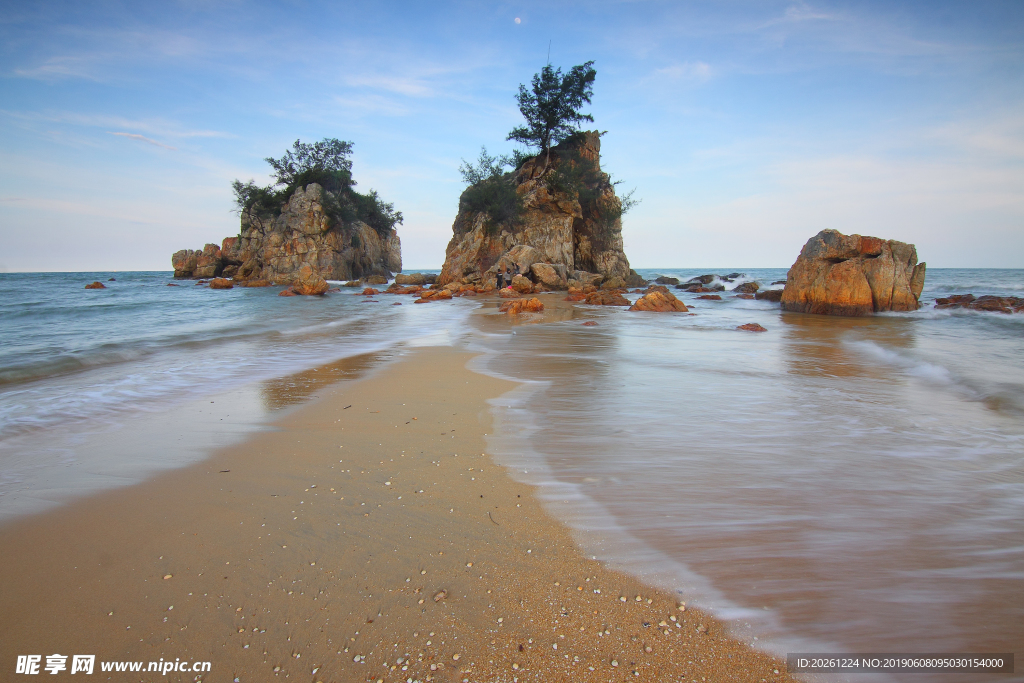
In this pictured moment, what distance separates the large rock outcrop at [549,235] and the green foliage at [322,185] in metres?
12.5

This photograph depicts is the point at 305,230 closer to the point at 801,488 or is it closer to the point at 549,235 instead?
the point at 549,235

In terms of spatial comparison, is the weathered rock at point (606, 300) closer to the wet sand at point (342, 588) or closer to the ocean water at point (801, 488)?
the ocean water at point (801, 488)

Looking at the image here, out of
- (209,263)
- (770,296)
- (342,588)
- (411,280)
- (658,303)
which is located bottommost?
(342,588)

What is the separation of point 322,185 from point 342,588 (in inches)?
1788

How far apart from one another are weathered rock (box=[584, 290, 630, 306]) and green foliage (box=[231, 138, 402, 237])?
28.1 meters

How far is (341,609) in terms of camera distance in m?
1.58

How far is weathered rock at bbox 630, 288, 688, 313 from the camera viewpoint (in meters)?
15.0

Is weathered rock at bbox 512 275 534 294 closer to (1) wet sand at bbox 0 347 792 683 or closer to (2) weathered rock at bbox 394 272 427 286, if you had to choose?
(2) weathered rock at bbox 394 272 427 286

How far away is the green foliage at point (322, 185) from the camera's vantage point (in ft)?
133

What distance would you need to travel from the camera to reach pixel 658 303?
14984 mm

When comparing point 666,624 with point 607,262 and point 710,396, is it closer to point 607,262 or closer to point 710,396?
point 710,396

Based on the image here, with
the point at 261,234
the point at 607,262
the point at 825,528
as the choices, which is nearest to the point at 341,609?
the point at 825,528

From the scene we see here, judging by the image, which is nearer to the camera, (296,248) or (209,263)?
(296,248)

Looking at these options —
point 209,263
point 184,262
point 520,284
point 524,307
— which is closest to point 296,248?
point 209,263
